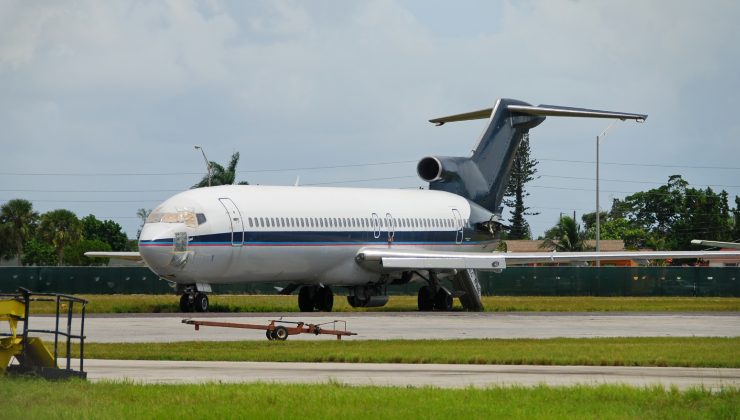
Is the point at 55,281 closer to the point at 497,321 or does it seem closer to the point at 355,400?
the point at 497,321

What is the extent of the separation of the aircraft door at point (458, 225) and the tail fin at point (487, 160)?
7.32 feet

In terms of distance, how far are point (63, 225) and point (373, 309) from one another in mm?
72336

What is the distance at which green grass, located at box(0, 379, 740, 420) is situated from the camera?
16.1 m

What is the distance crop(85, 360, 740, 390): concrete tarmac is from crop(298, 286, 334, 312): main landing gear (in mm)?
23742

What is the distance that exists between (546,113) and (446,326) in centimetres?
1908

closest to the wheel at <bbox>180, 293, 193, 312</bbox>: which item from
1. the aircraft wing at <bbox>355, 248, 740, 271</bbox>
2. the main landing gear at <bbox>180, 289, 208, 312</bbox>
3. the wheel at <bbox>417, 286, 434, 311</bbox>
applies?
the main landing gear at <bbox>180, 289, 208, 312</bbox>

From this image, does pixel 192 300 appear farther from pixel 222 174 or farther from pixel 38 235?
pixel 38 235

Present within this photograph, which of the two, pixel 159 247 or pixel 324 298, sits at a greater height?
pixel 159 247

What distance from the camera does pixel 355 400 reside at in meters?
17.1

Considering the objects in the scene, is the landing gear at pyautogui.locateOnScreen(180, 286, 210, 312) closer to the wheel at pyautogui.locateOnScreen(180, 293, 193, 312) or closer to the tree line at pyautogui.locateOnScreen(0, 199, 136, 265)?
the wheel at pyautogui.locateOnScreen(180, 293, 193, 312)

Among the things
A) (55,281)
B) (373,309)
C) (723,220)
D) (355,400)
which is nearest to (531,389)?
(355,400)

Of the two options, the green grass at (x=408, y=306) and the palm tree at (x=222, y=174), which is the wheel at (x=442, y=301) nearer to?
the green grass at (x=408, y=306)

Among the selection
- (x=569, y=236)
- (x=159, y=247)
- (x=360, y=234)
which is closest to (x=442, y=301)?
(x=360, y=234)

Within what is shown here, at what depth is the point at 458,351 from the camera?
2605 cm
